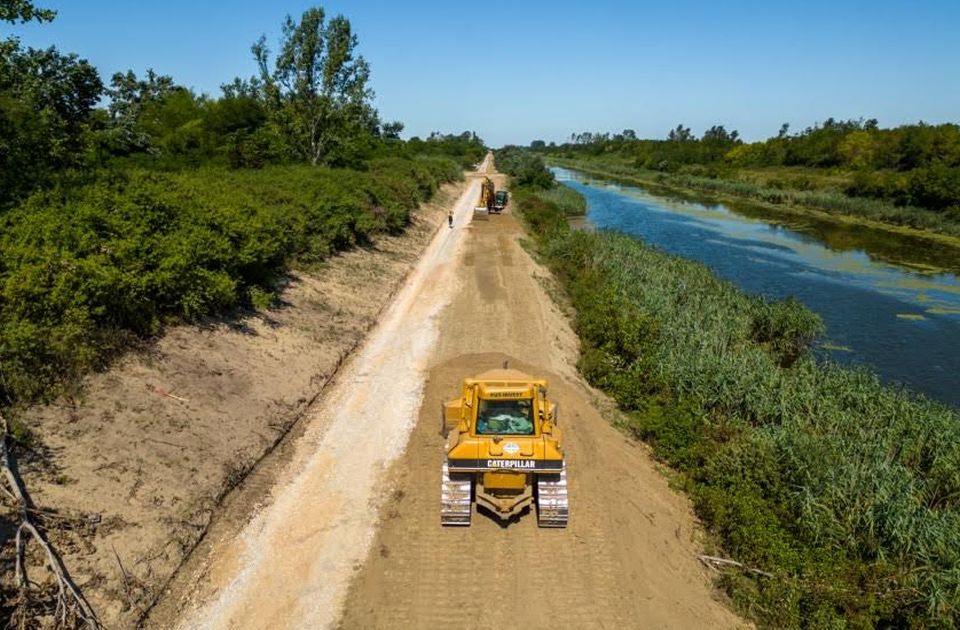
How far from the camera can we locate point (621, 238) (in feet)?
124

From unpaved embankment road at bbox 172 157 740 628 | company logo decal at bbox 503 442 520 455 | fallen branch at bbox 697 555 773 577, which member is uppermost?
company logo decal at bbox 503 442 520 455

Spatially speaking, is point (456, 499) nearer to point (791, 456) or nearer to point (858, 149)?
point (791, 456)

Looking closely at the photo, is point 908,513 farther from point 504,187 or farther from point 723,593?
point 504,187

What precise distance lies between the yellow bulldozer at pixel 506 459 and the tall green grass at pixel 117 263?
7821mm

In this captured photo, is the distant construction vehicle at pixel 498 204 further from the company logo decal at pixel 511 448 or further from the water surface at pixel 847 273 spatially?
the company logo decal at pixel 511 448

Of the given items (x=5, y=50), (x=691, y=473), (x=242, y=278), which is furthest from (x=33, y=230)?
(x=691, y=473)

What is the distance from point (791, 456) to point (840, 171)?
299ft

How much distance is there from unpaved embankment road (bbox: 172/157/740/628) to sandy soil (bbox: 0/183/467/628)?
864mm

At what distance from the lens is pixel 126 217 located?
15.3m

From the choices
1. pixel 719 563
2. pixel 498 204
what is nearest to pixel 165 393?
pixel 719 563

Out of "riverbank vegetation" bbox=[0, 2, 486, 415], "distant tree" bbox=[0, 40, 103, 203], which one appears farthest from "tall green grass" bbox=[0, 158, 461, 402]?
"distant tree" bbox=[0, 40, 103, 203]

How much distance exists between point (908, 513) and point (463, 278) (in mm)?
20850

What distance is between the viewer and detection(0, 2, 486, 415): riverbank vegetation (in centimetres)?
1202

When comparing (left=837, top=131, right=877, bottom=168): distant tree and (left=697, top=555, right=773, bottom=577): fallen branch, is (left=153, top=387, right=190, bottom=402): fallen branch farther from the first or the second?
(left=837, top=131, right=877, bottom=168): distant tree
